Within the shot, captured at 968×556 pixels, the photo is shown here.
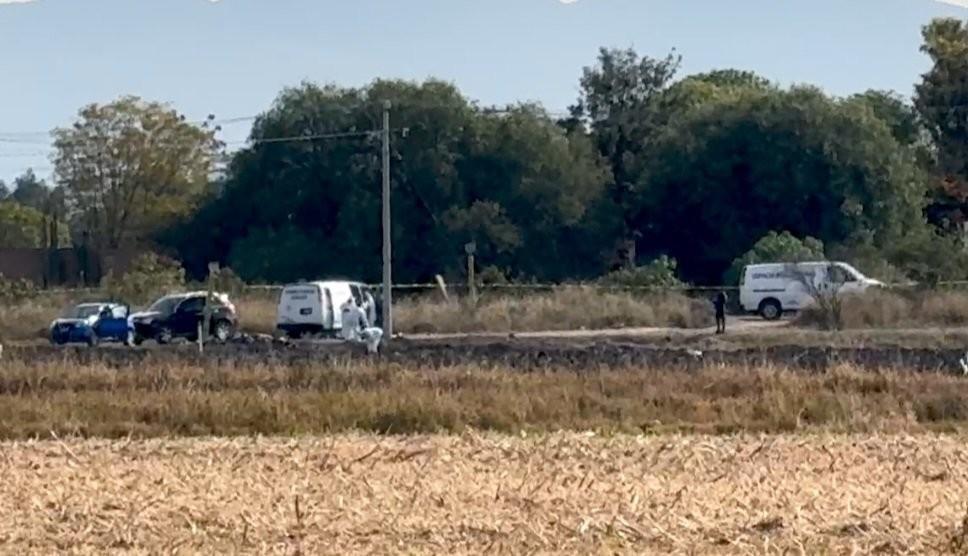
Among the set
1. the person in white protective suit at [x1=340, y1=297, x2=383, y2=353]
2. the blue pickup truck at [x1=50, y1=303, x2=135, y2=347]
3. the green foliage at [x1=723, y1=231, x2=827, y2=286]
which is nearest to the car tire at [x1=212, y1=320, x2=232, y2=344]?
the blue pickup truck at [x1=50, y1=303, x2=135, y2=347]

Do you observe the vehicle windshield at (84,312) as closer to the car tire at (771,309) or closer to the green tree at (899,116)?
the car tire at (771,309)

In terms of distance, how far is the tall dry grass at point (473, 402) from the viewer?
24266 millimetres

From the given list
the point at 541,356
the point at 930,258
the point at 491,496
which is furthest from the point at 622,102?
the point at 491,496

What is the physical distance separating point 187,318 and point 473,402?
2649 cm

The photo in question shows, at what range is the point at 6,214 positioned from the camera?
10781 centimetres

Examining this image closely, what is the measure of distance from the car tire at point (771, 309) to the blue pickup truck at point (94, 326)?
19310 millimetres

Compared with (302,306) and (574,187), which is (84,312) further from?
(574,187)

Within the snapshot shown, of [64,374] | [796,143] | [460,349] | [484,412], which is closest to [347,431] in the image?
[484,412]

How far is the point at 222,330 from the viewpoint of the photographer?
49.7m

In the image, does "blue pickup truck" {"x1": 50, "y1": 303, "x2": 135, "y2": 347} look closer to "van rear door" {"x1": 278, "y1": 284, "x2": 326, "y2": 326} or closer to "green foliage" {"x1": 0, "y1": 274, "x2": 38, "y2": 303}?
"van rear door" {"x1": 278, "y1": 284, "x2": 326, "y2": 326}

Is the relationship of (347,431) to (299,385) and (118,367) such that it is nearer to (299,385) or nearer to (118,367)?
(299,385)

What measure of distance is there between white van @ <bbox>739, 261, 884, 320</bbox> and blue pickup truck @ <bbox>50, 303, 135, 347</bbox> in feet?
62.2

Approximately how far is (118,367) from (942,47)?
59696mm

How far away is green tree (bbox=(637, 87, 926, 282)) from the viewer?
228 feet
